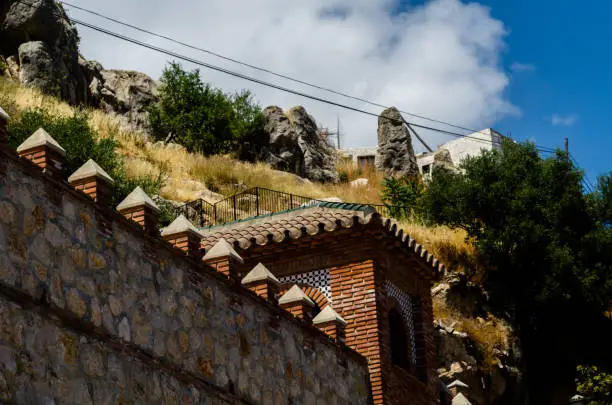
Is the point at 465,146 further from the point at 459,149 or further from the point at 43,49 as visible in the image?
the point at 43,49

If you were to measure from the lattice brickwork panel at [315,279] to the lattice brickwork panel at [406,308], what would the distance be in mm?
1282

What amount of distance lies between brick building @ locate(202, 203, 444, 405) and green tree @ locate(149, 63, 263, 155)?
27.8 m

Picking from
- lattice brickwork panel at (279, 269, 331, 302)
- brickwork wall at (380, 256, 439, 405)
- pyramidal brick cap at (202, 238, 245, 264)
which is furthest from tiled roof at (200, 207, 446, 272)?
pyramidal brick cap at (202, 238, 245, 264)

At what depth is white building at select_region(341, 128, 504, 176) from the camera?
5812 cm

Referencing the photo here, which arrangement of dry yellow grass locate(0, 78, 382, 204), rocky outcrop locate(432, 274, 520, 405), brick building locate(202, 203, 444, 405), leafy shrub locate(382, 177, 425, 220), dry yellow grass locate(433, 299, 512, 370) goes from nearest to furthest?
brick building locate(202, 203, 444, 405) → rocky outcrop locate(432, 274, 520, 405) → dry yellow grass locate(433, 299, 512, 370) → dry yellow grass locate(0, 78, 382, 204) → leafy shrub locate(382, 177, 425, 220)

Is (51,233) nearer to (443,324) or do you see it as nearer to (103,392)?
(103,392)

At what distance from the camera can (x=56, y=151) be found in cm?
1067

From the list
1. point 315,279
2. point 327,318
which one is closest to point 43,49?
point 315,279

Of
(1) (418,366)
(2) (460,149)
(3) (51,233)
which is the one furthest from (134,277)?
(2) (460,149)

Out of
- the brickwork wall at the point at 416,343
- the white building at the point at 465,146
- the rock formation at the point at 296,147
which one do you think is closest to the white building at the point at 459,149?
the white building at the point at 465,146

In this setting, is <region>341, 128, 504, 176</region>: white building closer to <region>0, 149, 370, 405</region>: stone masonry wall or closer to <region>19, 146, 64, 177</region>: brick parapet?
<region>0, 149, 370, 405</region>: stone masonry wall

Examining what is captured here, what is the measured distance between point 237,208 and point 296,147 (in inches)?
595

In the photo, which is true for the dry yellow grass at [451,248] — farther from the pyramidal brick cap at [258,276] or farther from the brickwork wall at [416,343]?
the pyramidal brick cap at [258,276]

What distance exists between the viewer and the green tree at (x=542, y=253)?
34.3 metres
